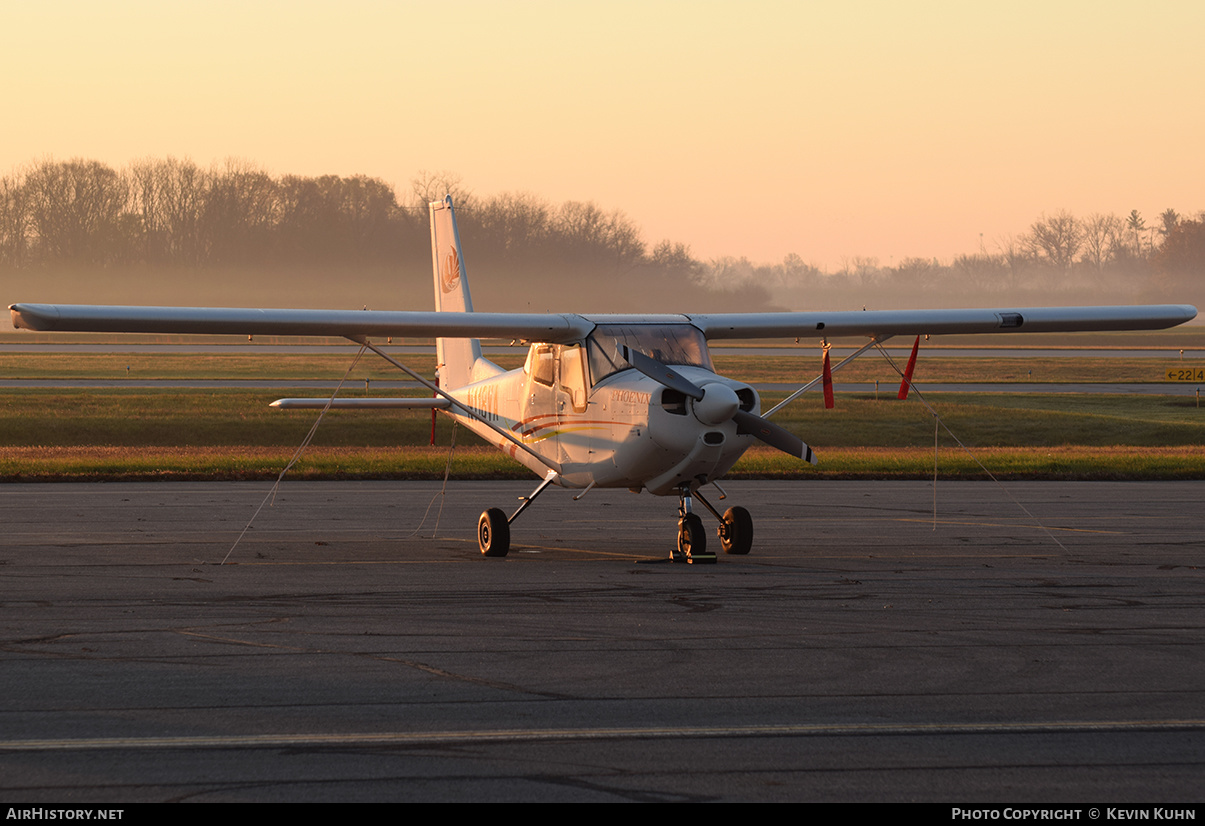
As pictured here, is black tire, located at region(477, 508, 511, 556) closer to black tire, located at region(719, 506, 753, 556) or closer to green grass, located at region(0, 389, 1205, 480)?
black tire, located at region(719, 506, 753, 556)

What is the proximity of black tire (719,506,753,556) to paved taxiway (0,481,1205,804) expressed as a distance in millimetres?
240

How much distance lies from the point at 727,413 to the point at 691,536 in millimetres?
1651

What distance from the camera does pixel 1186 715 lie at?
7.32 meters

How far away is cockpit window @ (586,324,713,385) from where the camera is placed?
14695 millimetres

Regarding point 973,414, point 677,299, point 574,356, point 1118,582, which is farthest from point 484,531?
point 677,299

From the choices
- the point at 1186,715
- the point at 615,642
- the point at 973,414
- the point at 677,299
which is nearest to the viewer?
the point at 1186,715

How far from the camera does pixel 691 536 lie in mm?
14117

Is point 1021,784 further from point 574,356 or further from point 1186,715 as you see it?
point 574,356

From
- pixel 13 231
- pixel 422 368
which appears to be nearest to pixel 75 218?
pixel 13 231

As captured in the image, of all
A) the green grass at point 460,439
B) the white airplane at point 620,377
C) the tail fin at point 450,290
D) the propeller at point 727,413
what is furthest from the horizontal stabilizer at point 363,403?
the green grass at point 460,439

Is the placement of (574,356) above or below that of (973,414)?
above

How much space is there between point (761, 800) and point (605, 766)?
2.87 feet

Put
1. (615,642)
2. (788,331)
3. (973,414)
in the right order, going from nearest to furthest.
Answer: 1. (615,642)
2. (788,331)
3. (973,414)

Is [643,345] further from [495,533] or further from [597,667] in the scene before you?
[597,667]
